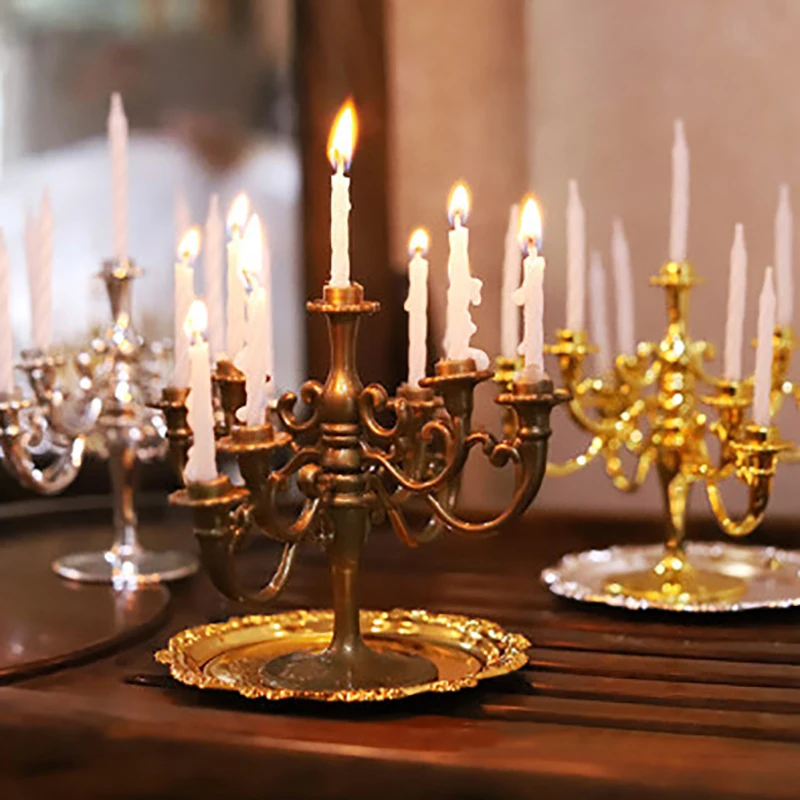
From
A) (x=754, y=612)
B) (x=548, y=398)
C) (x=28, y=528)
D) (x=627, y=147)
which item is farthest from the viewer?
(x=627, y=147)

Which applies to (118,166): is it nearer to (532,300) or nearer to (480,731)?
(532,300)

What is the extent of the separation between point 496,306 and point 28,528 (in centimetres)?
76

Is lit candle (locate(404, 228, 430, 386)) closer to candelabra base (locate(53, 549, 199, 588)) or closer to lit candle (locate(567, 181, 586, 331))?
lit candle (locate(567, 181, 586, 331))

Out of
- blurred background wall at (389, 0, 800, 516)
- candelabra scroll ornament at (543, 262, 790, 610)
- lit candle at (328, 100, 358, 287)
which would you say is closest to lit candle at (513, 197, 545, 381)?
lit candle at (328, 100, 358, 287)

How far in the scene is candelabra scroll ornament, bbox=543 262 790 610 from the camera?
1175mm

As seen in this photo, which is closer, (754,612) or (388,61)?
(754,612)

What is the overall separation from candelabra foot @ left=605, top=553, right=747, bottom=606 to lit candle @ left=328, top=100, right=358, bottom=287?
47cm

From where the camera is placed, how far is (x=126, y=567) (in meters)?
1.36

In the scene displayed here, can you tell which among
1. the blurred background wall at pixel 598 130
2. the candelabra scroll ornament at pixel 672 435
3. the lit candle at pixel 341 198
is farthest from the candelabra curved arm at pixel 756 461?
the blurred background wall at pixel 598 130

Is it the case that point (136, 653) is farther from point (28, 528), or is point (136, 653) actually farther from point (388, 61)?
point (388, 61)

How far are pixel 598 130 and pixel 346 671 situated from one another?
Answer: 1.18 metres

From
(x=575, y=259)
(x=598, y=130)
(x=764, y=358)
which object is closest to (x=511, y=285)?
(x=575, y=259)

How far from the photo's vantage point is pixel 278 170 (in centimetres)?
202

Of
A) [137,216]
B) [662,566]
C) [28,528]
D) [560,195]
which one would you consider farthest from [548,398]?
[137,216]
